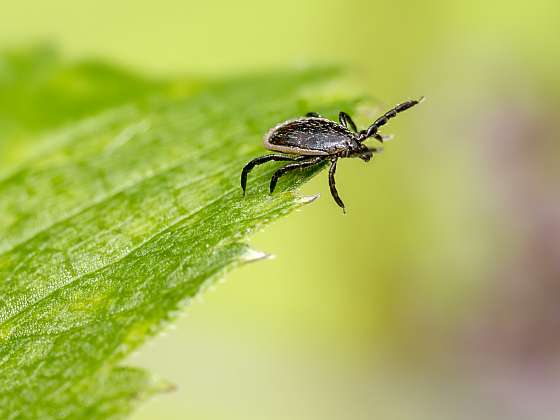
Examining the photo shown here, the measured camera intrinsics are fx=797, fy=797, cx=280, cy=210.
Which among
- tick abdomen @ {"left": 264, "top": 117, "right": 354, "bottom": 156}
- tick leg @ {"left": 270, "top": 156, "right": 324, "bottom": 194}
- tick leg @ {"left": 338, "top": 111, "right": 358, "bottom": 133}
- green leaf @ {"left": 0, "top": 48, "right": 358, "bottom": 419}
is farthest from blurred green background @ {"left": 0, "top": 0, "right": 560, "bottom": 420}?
tick leg @ {"left": 270, "top": 156, "right": 324, "bottom": 194}

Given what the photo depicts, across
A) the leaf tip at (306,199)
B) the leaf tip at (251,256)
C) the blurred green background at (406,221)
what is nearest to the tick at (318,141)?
the leaf tip at (306,199)

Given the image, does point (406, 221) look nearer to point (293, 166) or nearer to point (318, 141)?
point (318, 141)

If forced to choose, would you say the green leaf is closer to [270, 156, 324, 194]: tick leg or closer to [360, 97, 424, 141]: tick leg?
[270, 156, 324, 194]: tick leg

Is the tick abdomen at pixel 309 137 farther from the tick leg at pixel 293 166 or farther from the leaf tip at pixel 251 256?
the leaf tip at pixel 251 256

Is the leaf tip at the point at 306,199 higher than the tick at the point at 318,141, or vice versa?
the tick at the point at 318,141

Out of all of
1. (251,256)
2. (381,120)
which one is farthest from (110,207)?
(381,120)
